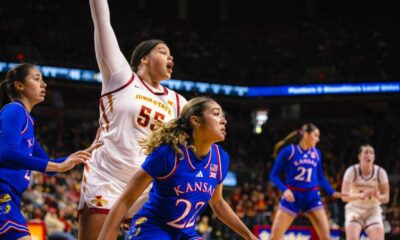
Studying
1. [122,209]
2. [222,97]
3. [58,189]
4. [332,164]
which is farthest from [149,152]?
[222,97]

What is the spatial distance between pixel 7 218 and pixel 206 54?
81.8ft

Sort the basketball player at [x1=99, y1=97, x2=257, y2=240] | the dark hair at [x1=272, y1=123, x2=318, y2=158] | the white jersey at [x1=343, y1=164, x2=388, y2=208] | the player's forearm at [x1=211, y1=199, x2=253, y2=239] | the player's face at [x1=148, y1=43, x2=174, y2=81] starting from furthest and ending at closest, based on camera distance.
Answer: the dark hair at [x1=272, y1=123, x2=318, y2=158]
the white jersey at [x1=343, y1=164, x2=388, y2=208]
the player's face at [x1=148, y1=43, x2=174, y2=81]
the player's forearm at [x1=211, y1=199, x2=253, y2=239]
the basketball player at [x1=99, y1=97, x2=257, y2=240]

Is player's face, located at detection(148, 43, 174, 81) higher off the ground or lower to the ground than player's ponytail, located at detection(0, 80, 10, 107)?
higher

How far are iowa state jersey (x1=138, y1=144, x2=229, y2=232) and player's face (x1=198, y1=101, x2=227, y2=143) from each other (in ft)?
0.58

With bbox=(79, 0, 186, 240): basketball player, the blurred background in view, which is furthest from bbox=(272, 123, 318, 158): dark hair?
the blurred background

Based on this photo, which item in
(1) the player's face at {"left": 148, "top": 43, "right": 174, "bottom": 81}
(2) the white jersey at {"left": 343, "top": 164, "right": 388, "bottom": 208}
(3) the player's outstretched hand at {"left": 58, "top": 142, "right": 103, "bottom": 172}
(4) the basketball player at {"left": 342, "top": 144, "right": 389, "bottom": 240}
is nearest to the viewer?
(3) the player's outstretched hand at {"left": 58, "top": 142, "right": 103, "bottom": 172}

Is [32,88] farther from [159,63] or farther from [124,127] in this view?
[159,63]

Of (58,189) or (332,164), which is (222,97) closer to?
(332,164)

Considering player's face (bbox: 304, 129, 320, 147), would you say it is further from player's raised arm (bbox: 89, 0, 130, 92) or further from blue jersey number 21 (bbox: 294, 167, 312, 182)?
player's raised arm (bbox: 89, 0, 130, 92)

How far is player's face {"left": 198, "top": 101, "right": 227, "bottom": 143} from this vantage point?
413cm

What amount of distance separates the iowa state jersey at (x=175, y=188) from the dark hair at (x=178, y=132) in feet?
0.18

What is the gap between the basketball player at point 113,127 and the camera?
444cm

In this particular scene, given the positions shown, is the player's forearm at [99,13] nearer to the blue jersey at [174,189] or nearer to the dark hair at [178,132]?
the dark hair at [178,132]

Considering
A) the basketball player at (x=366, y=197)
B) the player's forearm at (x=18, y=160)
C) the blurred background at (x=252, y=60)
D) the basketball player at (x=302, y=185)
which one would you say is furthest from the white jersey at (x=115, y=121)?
the blurred background at (x=252, y=60)
